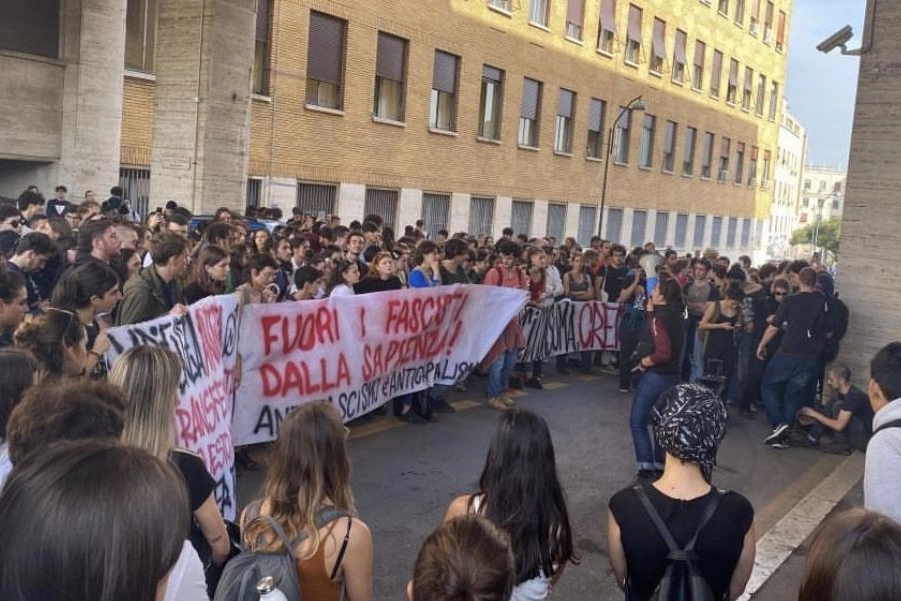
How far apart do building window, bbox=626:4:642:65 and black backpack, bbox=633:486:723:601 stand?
108 feet

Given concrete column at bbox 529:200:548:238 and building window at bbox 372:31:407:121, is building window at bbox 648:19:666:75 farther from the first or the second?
building window at bbox 372:31:407:121

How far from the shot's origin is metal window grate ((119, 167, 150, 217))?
17453mm

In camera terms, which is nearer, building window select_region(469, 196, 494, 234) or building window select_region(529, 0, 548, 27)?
building window select_region(469, 196, 494, 234)

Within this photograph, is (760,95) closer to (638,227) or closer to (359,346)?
(638,227)

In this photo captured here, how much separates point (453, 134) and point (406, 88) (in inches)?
97.7

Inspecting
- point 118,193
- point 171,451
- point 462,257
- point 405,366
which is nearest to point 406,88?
point 118,193

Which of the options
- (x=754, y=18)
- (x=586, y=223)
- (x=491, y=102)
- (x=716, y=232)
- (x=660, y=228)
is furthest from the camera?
(x=716, y=232)

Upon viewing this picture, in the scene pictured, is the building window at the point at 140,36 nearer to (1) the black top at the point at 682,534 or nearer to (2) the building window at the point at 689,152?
(1) the black top at the point at 682,534

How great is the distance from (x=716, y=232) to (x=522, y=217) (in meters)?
20.4

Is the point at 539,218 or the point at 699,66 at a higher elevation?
the point at 699,66

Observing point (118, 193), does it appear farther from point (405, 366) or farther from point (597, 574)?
point (597, 574)

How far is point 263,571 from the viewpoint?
2.59 metres

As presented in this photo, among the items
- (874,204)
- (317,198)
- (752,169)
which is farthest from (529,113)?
(752,169)

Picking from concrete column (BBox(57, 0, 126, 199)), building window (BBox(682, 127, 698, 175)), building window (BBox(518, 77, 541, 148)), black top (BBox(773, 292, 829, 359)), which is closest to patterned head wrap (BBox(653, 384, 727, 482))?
black top (BBox(773, 292, 829, 359))
